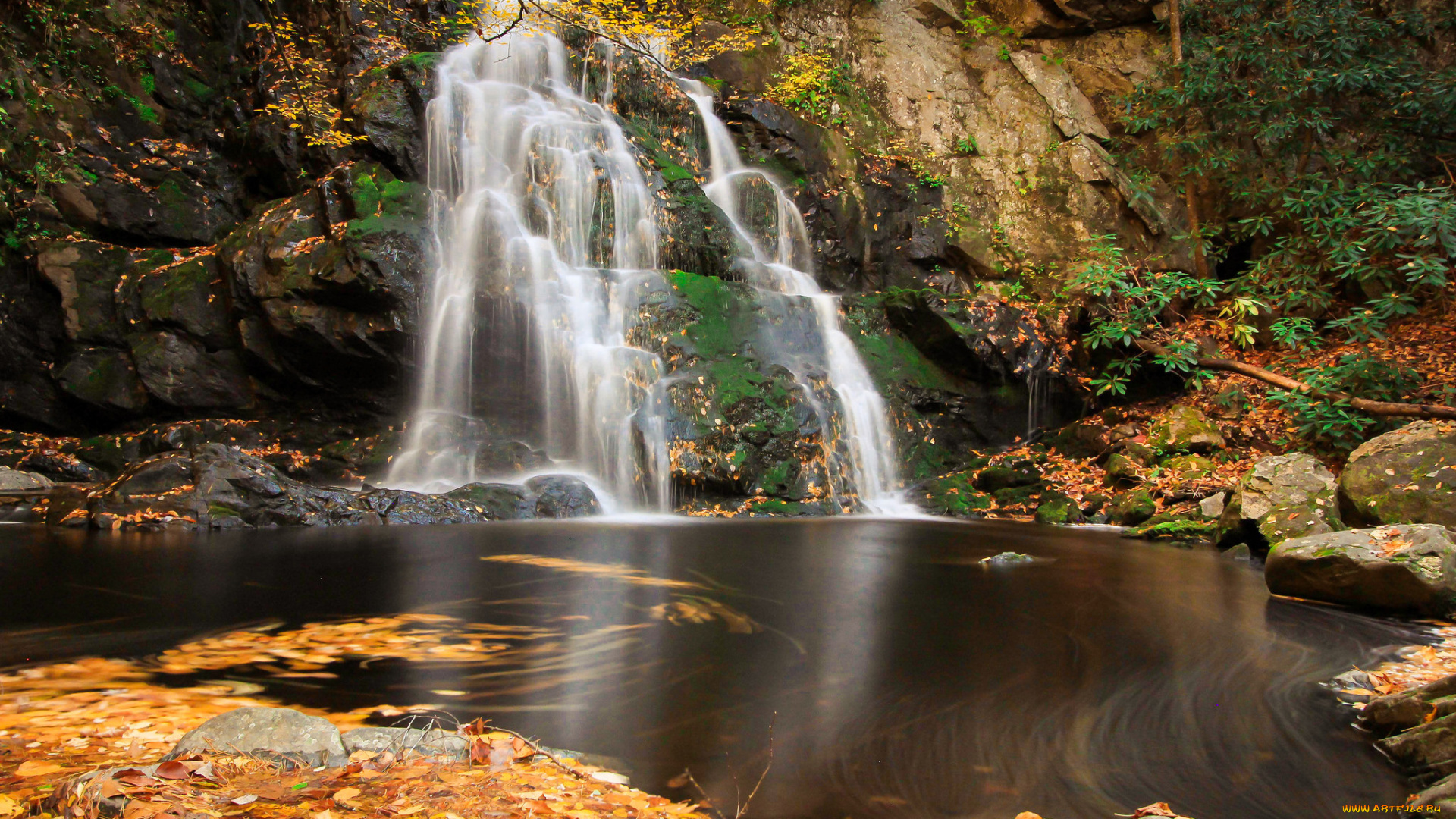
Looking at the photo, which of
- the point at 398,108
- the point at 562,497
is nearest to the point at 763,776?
the point at 562,497

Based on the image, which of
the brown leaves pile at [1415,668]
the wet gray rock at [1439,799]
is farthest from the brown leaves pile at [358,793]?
the brown leaves pile at [1415,668]

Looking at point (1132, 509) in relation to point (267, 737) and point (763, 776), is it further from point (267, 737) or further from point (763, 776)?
point (267, 737)

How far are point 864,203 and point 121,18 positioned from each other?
14.8 m

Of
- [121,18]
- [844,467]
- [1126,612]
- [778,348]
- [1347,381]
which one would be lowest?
[1126,612]

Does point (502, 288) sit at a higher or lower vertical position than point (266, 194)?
lower

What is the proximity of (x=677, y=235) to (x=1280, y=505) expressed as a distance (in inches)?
356

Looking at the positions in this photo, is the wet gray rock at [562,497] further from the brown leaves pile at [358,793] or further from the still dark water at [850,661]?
the brown leaves pile at [358,793]

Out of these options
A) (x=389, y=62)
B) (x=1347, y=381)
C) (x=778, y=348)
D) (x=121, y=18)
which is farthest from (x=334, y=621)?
(x=121, y=18)

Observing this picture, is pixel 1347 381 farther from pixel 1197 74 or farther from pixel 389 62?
pixel 389 62

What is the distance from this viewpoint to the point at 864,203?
16031 mm

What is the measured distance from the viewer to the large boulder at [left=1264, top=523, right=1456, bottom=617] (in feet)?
14.8

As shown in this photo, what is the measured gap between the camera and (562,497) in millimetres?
9969

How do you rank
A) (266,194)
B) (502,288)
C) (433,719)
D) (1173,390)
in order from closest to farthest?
(433,719) < (502,288) < (1173,390) < (266,194)

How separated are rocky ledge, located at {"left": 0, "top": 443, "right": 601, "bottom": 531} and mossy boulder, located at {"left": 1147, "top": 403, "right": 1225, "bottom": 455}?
822 cm
